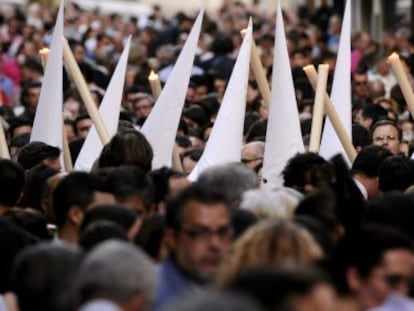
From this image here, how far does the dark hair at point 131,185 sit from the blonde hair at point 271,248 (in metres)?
2.33

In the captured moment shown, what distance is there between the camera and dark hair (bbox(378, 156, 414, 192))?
41.7 ft

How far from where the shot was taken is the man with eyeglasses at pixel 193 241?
8.60 meters

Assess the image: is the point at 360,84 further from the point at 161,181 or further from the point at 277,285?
the point at 277,285

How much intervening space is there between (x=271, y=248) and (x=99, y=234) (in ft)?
4.27

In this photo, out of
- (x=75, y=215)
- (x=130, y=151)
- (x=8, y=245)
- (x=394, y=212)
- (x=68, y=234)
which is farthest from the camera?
(x=130, y=151)

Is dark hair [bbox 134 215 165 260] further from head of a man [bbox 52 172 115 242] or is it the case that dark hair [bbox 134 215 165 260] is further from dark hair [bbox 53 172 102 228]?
dark hair [bbox 53 172 102 228]

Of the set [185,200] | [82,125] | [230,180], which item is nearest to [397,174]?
[230,180]

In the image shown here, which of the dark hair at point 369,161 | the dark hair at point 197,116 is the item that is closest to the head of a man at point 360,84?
the dark hair at point 197,116

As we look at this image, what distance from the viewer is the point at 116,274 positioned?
8.20 meters

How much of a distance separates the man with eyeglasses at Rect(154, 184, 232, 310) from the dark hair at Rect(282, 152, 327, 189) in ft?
10.2

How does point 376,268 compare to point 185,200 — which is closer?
point 376,268

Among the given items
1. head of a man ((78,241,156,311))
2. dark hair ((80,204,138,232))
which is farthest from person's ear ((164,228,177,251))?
dark hair ((80,204,138,232))

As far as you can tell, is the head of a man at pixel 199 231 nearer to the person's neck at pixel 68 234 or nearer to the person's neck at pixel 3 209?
the person's neck at pixel 68 234

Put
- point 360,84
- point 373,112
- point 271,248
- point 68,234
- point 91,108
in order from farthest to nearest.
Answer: point 360,84, point 373,112, point 91,108, point 68,234, point 271,248
